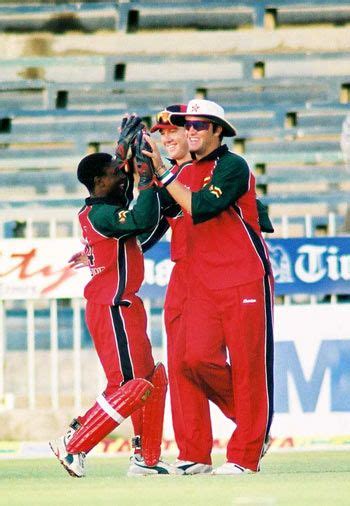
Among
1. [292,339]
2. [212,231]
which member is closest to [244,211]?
[212,231]

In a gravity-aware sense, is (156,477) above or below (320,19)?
below

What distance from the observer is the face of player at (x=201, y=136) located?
6.72 meters

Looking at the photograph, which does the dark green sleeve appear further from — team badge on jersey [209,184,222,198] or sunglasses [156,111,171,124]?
sunglasses [156,111,171,124]

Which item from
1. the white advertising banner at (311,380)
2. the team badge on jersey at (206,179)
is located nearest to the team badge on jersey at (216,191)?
the team badge on jersey at (206,179)

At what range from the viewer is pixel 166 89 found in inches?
530

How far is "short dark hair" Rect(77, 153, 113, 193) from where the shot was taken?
684 centimetres

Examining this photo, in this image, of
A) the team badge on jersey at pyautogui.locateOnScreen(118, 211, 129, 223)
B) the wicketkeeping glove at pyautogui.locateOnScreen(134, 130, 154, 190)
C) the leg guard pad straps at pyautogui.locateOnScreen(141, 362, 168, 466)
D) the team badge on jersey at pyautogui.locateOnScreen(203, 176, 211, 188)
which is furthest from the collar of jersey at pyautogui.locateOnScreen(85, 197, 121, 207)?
the leg guard pad straps at pyautogui.locateOnScreen(141, 362, 168, 466)

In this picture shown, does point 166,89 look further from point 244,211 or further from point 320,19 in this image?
point 244,211

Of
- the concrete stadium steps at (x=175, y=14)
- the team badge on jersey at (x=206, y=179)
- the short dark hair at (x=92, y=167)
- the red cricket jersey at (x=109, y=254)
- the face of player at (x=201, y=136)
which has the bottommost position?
the red cricket jersey at (x=109, y=254)

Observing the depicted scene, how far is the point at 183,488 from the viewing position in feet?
18.8

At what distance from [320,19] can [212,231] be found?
8.24 metres

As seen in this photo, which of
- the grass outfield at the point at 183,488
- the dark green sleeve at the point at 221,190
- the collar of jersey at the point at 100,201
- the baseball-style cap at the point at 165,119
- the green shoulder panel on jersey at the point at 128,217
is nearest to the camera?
the grass outfield at the point at 183,488

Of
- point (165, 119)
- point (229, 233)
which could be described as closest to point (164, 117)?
point (165, 119)

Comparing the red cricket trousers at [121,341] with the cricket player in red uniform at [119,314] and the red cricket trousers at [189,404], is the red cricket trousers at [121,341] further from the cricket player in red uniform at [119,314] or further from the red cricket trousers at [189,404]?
the red cricket trousers at [189,404]
